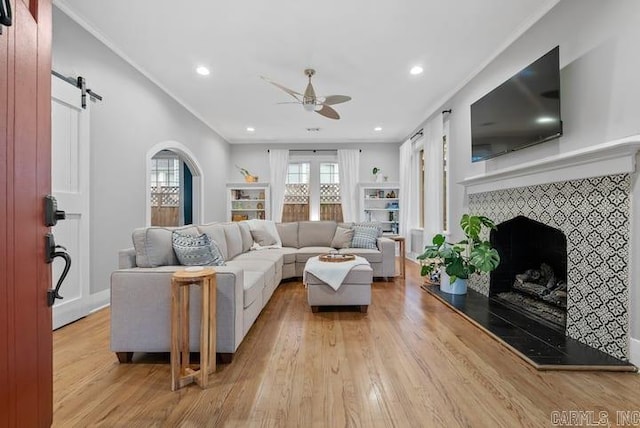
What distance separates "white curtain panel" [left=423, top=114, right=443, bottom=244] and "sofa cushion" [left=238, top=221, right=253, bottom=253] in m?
2.93

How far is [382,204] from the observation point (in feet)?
24.4

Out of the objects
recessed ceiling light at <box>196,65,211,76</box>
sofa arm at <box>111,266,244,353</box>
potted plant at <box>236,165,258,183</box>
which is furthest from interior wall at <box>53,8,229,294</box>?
potted plant at <box>236,165,258,183</box>

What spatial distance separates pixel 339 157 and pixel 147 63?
454cm

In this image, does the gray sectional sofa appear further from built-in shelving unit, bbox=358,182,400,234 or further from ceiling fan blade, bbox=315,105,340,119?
built-in shelving unit, bbox=358,182,400,234

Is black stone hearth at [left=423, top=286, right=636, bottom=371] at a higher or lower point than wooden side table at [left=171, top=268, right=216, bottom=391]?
lower

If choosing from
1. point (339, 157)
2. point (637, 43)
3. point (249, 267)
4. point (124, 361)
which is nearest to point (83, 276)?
point (124, 361)

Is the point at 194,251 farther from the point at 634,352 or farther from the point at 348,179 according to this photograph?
the point at 348,179

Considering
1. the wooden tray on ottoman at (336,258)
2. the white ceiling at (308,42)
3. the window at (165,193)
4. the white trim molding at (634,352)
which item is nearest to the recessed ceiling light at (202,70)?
the white ceiling at (308,42)

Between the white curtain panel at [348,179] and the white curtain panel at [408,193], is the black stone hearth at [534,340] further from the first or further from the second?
the white curtain panel at [348,179]

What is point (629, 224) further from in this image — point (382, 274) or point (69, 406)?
point (69, 406)

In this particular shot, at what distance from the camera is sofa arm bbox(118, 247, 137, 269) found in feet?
7.74

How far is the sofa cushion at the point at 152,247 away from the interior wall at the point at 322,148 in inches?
207

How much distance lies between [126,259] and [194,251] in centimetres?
48

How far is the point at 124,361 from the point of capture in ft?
6.98
